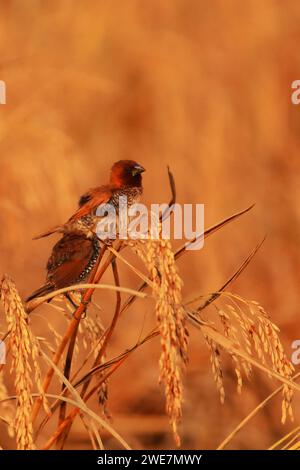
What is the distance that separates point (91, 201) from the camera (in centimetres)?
147

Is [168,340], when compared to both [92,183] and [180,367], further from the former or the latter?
[92,183]

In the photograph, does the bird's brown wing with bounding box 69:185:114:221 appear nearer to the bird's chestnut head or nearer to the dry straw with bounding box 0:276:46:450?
the bird's chestnut head

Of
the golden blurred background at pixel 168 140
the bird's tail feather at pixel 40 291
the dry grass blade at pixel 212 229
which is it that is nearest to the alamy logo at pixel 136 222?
the dry grass blade at pixel 212 229

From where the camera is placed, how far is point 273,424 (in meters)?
2.82

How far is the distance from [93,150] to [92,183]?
17.4 inches

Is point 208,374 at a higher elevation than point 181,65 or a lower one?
lower

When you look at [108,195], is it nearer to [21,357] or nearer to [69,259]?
[69,259]

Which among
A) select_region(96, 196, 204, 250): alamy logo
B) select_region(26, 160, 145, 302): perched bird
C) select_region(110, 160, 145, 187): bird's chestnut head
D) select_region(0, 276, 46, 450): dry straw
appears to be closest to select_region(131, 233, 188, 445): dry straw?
select_region(96, 196, 204, 250): alamy logo

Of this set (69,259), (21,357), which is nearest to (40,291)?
(69,259)

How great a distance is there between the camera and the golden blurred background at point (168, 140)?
2.75 meters

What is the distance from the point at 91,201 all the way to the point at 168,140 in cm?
205

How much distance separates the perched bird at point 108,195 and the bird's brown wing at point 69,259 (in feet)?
0.06

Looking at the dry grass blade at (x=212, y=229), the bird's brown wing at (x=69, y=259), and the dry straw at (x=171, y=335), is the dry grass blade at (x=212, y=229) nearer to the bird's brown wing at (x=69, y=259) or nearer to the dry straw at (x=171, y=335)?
the dry straw at (x=171, y=335)
